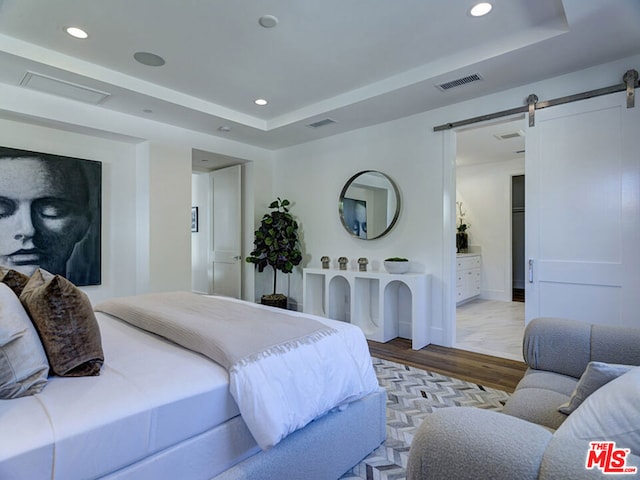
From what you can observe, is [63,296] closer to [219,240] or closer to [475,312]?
[219,240]

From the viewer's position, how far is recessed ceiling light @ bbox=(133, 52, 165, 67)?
2934 mm

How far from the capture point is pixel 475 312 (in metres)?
5.46

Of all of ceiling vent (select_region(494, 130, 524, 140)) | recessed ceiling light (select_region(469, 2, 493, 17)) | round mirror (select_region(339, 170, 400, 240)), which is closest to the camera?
recessed ceiling light (select_region(469, 2, 493, 17))

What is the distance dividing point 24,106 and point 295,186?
3.22m

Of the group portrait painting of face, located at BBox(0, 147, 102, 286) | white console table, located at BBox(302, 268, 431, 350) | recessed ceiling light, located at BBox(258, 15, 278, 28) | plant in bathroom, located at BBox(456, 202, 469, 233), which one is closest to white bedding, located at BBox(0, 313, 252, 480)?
recessed ceiling light, located at BBox(258, 15, 278, 28)

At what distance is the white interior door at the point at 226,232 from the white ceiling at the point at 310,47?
1.82 metres

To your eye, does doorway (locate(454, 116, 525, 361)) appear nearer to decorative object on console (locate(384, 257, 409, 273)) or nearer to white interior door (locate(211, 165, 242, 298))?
decorative object on console (locate(384, 257, 409, 273))

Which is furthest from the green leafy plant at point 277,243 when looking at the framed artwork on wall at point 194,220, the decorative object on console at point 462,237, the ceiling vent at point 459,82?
the decorative object on console at point 462,237

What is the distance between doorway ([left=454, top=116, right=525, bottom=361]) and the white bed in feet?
12.7

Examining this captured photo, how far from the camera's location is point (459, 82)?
3191 millimetres

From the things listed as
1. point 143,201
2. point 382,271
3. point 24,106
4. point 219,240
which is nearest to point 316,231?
point 382,271

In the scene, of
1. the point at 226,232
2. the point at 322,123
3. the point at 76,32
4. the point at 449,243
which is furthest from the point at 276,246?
the point at 76,32

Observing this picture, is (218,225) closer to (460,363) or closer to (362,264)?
(362,264)

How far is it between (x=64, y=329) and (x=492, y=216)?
6.91m
